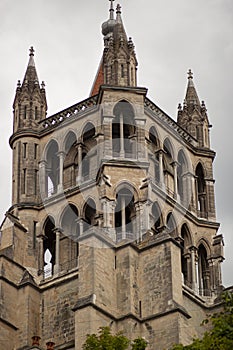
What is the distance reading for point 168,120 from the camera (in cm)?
4616

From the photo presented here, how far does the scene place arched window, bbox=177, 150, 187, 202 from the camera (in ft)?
149

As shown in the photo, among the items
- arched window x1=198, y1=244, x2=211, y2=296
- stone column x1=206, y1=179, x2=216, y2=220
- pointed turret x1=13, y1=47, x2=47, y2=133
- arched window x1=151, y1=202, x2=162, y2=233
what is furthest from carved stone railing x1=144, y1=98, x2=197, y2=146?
arched window x1=198, y1=244, x2=211, y2=296

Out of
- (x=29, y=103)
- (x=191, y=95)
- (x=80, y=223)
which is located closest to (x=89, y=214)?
(x=80, y=223)

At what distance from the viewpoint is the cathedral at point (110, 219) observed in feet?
128

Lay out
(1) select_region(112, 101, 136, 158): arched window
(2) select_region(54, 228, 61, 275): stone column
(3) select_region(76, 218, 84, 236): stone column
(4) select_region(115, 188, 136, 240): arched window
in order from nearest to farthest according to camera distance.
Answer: (4) select_region(115, 188, 136, 240): arched window
(2) select_region(54, 228, 61, 275): stone column
(3) select_region(76, 218, 84, 236): stone column
(1) select_region(112, 101, 136, 158): arched window

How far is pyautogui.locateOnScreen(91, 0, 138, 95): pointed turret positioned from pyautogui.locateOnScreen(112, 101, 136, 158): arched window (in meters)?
0.90

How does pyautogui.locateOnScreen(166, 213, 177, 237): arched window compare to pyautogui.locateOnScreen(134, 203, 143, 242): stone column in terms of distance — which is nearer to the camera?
pyautogui.locateOnScreen(134, 203, 143, 242): stone column

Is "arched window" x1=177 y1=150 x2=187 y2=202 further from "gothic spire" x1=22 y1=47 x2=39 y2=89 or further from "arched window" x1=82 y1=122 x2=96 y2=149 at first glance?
"gothic spire" x1=22 y1=47 x2=39 y2=89

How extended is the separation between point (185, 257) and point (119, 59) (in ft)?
23.7

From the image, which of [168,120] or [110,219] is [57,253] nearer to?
[110,219]

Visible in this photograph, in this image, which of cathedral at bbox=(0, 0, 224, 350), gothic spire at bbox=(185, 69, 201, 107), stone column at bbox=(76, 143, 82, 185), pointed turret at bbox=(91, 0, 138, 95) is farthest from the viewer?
gothic spire at bbox=(185, 69, 201, 107)

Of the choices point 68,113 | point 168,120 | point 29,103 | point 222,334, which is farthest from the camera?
point 29,103

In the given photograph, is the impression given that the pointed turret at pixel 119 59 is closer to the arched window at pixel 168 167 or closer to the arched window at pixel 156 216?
the arched window at pixel 168 167

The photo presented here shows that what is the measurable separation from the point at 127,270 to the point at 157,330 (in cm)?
219
